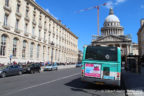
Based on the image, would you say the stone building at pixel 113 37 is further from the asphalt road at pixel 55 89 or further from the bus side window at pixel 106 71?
the bus side window at pixel 106 71

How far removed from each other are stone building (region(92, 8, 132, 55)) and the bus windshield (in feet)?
267

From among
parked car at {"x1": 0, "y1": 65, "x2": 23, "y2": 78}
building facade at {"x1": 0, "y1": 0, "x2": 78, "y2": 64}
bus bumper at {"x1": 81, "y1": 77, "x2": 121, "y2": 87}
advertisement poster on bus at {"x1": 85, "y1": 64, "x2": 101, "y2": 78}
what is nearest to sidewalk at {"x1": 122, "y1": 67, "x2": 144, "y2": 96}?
bus bumper at {"x1": 81, "y1": 77, "x2": 121, "y2": 87}

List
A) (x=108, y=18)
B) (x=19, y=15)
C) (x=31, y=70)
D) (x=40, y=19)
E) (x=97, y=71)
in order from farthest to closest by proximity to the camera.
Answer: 1. (x=108, y=18)
2. (x=40, y=19)
3. (x=19, y=15)
4. (x=31, y=70)
5. (x=97, y=71)

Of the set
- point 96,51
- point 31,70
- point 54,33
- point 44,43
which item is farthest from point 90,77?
point 54,33

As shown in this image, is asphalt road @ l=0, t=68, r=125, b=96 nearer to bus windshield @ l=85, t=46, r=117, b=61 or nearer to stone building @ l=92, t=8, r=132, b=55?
bus windshield @ l=85, t=46, r=117, b=61

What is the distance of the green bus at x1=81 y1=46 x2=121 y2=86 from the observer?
8812 mm

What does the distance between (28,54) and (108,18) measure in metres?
98.4

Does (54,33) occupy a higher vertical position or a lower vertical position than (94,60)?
higher

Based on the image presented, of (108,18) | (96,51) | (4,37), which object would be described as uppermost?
(108,18)

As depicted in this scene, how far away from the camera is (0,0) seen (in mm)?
25141

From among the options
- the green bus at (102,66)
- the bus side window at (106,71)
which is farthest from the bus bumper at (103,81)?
the bus side window at (106,71)

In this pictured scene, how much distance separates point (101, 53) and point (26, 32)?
26340 millimetres

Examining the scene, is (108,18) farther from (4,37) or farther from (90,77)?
(90,77)

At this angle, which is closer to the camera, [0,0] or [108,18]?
[0,0]
